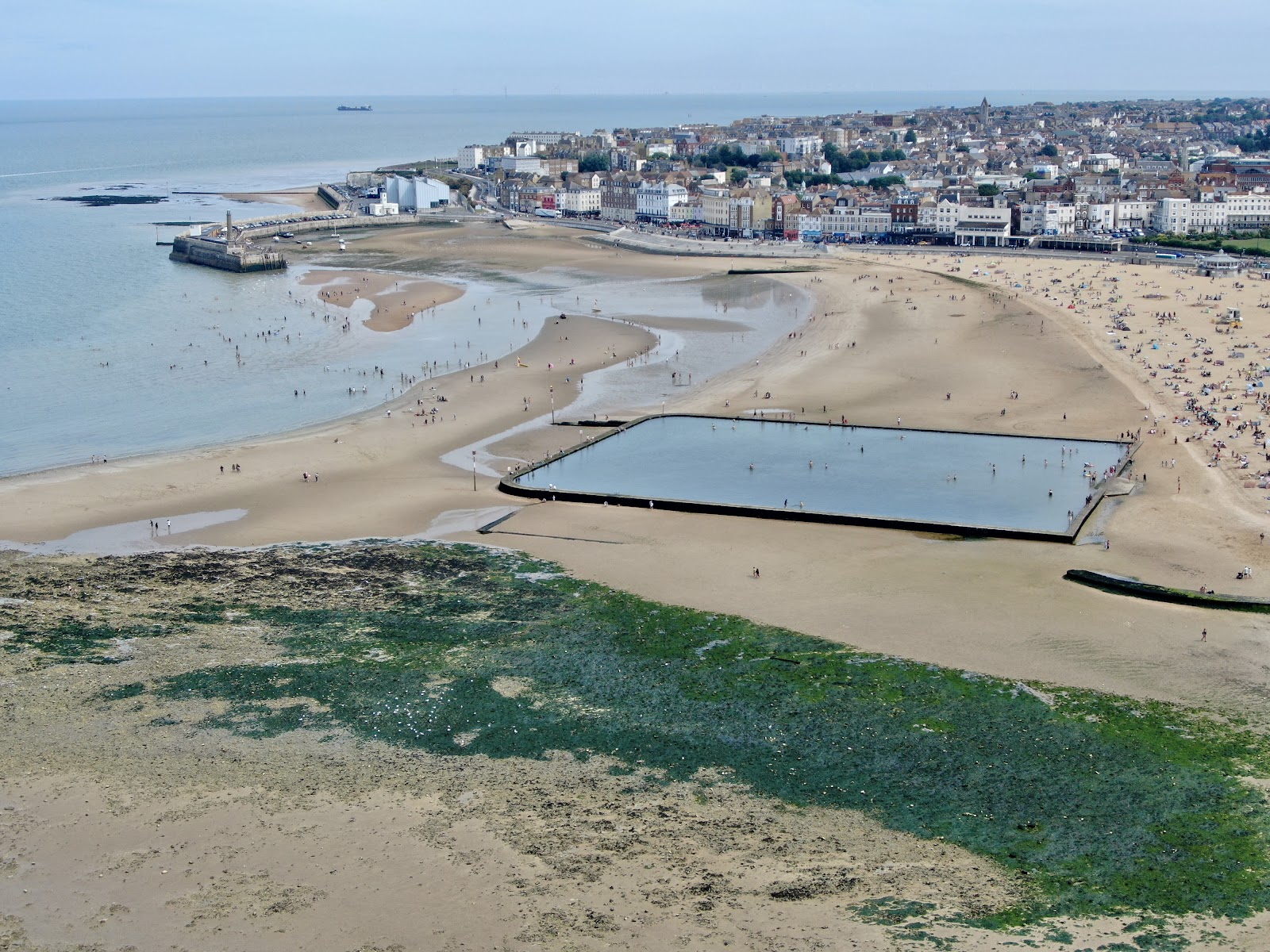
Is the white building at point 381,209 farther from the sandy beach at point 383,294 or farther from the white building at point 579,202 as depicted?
Answer: the sandy beach at point 383,294

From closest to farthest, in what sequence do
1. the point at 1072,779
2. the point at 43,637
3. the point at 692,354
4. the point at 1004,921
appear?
the point at 1004,921
the point at 1072,779
the point at 43,637
the point at 692,354

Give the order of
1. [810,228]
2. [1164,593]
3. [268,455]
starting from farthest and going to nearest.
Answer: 1. [810,228]
2. [268,455]
3. [1164,593]

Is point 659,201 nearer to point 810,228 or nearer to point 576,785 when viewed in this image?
point 810,228

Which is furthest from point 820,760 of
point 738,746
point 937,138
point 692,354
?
point 937,138

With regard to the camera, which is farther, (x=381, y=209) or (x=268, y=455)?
(x=381, y=209)

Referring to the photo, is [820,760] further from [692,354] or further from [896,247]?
[896,247]

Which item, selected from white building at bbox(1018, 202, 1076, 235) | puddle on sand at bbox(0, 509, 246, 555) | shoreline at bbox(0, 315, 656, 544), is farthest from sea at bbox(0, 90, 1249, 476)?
white building at bbox(1018, 202, 1076, 235)

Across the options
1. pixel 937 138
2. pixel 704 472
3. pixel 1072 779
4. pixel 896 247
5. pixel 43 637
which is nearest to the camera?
pixel 1072 779

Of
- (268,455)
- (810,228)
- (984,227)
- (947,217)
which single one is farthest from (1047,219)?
(268,455)
